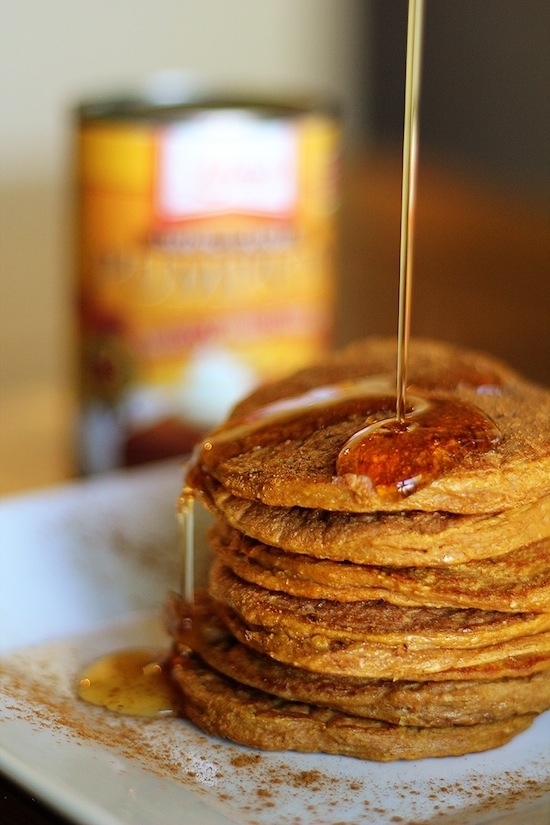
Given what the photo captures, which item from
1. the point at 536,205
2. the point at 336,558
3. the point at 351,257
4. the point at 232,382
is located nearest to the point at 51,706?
the point at 336,558

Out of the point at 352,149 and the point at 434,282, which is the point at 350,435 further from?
Answer: the point at 352,149

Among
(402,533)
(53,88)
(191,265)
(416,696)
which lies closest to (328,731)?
(416,696)

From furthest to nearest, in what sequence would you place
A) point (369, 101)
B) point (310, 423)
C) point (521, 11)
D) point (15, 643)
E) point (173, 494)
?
point (369, 101) < point (521, 11) < point (173, 494) < point (15, 643) < point (310, 423)

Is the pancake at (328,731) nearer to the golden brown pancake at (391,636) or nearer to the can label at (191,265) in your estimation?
the golden brown pancake at (391,636)

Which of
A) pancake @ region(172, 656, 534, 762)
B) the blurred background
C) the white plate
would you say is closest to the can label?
the blurred background

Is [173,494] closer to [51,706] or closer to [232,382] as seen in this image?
[232,382]

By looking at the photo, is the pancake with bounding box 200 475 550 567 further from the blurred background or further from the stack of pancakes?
the blurred background
